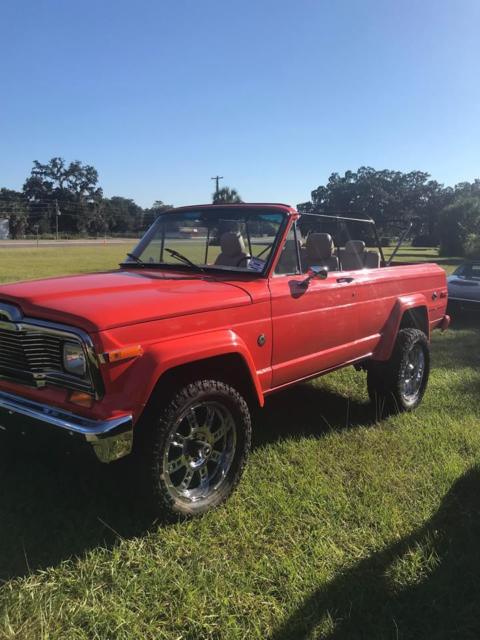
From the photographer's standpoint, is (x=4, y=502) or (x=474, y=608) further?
(x=4, y=502)

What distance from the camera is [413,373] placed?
5027 mm

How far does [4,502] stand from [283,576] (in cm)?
171

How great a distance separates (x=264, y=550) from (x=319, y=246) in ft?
8.36

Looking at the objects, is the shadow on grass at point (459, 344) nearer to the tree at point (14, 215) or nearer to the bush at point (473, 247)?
the bush at point (473, 247)

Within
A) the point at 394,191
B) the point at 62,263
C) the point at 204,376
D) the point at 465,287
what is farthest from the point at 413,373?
the point at 394,191

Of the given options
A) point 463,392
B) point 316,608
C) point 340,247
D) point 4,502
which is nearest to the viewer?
point 316,608

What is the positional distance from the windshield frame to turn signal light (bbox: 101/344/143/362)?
125 centimetres

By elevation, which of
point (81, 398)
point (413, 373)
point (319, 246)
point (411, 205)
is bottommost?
point (413, 373)

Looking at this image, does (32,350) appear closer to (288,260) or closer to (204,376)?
(204,376)

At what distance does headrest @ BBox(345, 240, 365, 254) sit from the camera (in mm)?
4895

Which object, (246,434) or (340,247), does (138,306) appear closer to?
(246,434)

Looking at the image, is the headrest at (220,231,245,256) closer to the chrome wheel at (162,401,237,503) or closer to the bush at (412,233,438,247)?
the chrome wheel at (162,401,237,503)

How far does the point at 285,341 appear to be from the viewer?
11.5ft

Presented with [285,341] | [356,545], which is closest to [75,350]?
[285,341]
